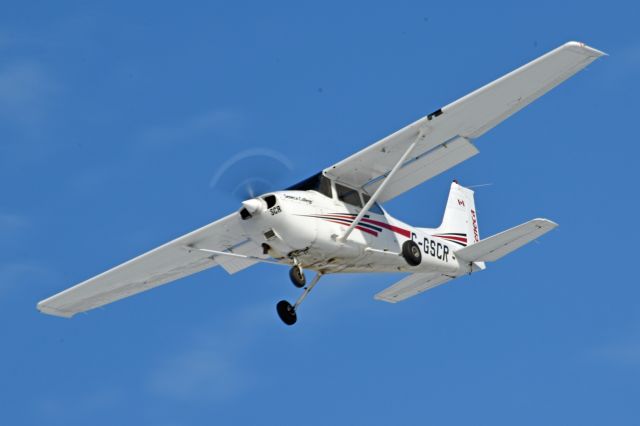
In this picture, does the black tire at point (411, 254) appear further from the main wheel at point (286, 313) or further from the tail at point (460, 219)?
the main wheel at point (286, 313)

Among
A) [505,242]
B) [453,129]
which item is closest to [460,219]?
[505,242]

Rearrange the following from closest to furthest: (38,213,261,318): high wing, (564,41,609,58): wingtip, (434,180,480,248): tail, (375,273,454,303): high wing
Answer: (564,41,609,58): wingtip < (38,213,261,318): high wing < (375,273,454,303): high wing < (434,180,480,248): tail

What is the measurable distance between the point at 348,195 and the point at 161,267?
15.1 ft

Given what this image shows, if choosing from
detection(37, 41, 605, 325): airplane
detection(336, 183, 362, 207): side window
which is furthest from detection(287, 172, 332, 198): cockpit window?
detection(336, 183, 362, 207): side window

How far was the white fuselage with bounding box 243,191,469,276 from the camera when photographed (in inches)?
786

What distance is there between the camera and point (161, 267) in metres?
24.2

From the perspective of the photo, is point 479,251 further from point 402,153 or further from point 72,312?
point 72,312

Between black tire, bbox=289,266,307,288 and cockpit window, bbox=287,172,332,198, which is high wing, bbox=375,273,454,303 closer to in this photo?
cockpit window, bbox=287,172,332,198

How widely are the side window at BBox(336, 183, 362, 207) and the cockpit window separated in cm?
27

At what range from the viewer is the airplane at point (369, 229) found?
20.1 meters

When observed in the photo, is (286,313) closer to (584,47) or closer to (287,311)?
(287,311)

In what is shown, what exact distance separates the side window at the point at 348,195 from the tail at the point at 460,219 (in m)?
2.65

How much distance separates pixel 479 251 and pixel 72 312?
850 cm

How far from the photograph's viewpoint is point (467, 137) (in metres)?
21.7
